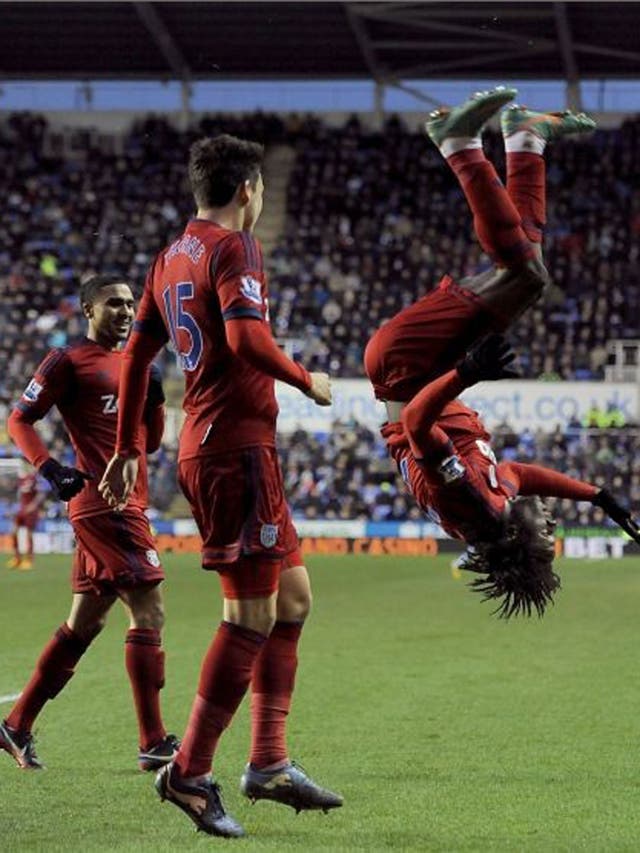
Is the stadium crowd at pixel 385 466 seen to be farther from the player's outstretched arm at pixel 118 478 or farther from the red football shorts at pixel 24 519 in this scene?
the player's outstretched arm at pixel 118 478

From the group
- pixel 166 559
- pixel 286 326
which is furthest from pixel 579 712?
pixel 286 326

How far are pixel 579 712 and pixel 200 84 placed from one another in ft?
111

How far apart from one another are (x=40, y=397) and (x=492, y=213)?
253cm

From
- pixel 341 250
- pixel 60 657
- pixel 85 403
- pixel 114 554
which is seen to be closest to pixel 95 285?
pixel 85 403

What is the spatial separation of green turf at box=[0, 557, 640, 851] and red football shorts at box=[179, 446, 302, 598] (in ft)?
3.30

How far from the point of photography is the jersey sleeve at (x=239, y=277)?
5737 millimetres

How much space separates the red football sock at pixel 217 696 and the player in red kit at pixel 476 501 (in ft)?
3.95

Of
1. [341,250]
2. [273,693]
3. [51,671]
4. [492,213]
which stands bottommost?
[51,671]

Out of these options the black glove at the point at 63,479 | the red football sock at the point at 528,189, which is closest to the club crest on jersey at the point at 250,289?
the red football sock at the point at 528,189

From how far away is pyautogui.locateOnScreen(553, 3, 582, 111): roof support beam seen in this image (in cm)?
3572

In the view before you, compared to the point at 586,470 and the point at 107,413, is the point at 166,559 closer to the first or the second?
the point at 586,470

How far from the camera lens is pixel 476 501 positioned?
6.88 meters

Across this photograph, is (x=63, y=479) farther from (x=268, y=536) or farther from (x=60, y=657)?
(x=268, y=536)

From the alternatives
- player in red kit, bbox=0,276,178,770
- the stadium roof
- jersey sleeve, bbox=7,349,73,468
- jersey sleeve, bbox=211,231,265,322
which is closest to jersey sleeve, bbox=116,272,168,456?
jersey sleeve, bbox=211,231,265,322
